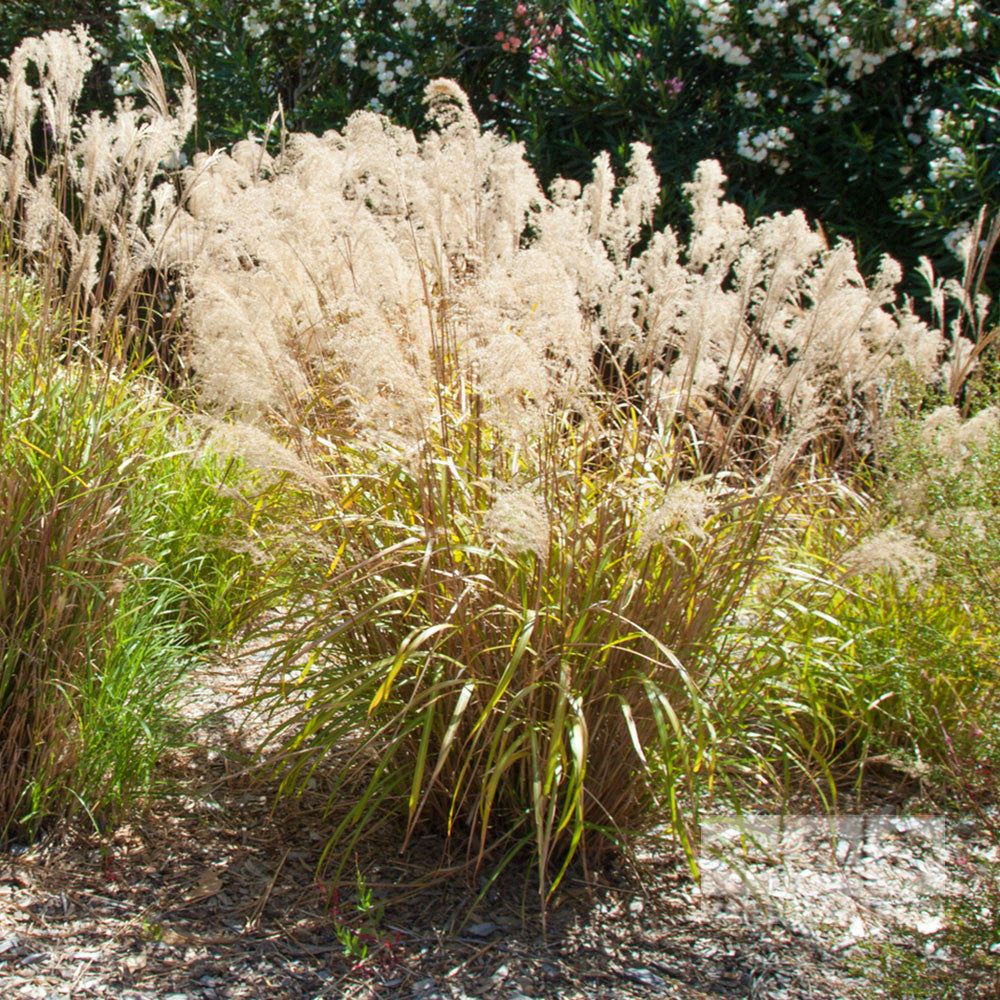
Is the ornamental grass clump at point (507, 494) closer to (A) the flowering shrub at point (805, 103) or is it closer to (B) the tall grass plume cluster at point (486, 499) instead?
(B) the tall grass plume cluster at point (486, 499)

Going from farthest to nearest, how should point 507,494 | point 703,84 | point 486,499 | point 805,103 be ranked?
point 703,84, point 805,103, point 486,499, point 507,494

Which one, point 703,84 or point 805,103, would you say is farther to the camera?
point 703,84

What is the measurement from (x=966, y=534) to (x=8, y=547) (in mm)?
2134

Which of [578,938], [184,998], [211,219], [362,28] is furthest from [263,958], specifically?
[362,28]

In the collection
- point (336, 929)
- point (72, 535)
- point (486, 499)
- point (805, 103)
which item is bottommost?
point (336, 929)

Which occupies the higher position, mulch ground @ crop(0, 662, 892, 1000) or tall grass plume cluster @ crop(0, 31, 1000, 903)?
tall grass plume cluster @ crop(0, 31, 1000, 903)

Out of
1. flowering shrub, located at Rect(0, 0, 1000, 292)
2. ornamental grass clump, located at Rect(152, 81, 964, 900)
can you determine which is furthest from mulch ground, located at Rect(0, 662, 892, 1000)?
flowering shrub, located at Rect(0, 0, 1000, 292)

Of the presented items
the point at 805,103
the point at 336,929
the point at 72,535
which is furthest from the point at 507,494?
the point at 805,103

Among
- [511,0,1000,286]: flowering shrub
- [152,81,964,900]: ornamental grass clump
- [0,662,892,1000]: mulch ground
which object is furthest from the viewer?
[511,0,1000,286]: flowering shrub

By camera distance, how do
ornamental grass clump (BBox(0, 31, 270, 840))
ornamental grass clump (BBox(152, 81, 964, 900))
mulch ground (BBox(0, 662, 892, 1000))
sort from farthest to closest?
ornamental grass clump (BBox(0, 31, 270, 840)), ornamental grass clump (BBox(152, 81, 964, 900)), mulch ground (BBox(0, 662, 892, 1000))

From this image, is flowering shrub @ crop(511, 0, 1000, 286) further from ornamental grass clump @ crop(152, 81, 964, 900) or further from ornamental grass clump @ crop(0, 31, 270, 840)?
ornamental grass clump @ crop(0, 31, 270, 840)

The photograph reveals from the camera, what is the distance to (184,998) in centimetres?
204

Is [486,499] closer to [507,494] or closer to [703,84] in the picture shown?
[507,494]

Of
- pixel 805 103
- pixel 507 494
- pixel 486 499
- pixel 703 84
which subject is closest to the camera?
pixel 507 494
